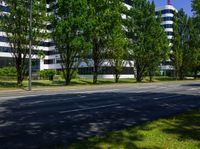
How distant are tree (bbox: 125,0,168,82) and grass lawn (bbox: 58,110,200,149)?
47.0m

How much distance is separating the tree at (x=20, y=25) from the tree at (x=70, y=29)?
336 centimetres

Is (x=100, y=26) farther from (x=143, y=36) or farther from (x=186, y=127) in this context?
(x=186, y=127)

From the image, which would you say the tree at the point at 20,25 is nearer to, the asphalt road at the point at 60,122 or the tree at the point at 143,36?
the asphalt road at the point at 60,122

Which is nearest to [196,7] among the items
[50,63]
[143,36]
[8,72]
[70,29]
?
[70,29]

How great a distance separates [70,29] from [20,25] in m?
6.22

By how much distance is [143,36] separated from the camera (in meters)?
57.9

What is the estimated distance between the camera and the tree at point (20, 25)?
3638 cm

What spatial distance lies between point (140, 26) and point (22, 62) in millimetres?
27256

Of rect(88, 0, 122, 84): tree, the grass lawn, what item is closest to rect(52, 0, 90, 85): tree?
rect(88, 0, 122, 84): tree

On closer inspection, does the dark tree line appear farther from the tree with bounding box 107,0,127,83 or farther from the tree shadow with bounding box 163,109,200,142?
the tree shadow with bounding box 163,109,200,142

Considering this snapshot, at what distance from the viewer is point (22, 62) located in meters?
37.7

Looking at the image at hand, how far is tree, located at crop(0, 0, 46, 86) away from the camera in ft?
119

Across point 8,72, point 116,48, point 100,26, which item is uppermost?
point 100,26

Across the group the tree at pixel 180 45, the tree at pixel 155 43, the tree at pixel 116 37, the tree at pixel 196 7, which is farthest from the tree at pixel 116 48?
the tree at pixel 180 45
